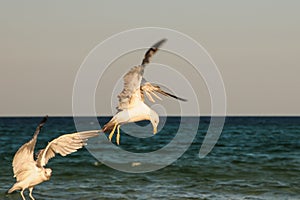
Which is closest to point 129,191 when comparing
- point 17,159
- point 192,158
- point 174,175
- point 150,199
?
point 150,199

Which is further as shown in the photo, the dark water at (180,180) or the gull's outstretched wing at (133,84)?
the dark water at (180,180)

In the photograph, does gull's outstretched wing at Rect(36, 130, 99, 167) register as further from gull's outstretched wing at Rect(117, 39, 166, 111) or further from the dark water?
the dark water

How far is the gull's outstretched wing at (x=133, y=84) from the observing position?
1352 cm

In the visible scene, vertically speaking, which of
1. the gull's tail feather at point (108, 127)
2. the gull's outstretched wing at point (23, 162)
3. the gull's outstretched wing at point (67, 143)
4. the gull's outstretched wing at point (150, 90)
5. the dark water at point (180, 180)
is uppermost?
the gull's outstretched wing at point (150, 90)

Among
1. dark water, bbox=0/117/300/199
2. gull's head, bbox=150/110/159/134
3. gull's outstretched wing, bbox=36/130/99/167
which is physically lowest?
dark water, bbox=0/117/300/199

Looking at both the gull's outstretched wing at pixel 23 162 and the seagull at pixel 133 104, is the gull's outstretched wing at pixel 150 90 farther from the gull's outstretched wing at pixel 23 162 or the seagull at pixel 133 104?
the gull's outstretched wing at pixel 23 162

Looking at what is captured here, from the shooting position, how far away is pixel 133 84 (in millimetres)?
13992

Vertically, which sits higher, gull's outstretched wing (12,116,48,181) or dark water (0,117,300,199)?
gull's outstretched wing (12,116,48,181)

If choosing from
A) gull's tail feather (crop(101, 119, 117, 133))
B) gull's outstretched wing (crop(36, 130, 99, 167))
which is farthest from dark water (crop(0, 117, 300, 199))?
gull's tail feather (crop(101, 119, 117, 133))

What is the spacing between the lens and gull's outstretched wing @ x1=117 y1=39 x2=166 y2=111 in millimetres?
13523

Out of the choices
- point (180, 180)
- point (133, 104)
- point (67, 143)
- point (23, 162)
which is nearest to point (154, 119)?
point (133, 104)

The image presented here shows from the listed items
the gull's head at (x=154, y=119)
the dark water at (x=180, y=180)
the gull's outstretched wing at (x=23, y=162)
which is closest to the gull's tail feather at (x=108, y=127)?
the gull's head at (x=154, y=119)

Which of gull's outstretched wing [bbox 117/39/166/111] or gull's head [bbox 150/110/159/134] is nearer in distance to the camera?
gull's outstretched wing [bbox 117/39/166/111]

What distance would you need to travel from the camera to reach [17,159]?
15.3m
